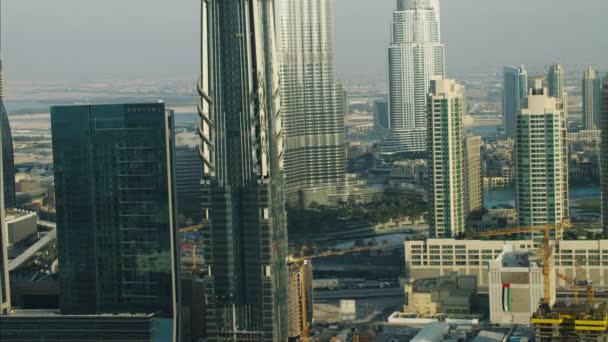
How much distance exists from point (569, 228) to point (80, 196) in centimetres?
949

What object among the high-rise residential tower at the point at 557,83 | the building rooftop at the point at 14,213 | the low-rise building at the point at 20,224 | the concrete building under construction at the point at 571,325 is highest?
the high-rise residential tower at the point at 557,83

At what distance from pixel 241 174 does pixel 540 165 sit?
25.7 feet

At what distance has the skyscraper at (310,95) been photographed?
29.5 metres

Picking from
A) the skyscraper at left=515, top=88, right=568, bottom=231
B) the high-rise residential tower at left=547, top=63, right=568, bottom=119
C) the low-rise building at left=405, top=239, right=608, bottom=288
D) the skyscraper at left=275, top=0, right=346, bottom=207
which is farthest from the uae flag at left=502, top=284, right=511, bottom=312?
the high-rise residential tower at left=547, top=63, right=568, bottom=119

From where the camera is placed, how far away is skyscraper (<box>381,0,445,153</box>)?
39500 millimetres

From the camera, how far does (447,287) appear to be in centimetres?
2002

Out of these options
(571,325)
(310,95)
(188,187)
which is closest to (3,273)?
(188,187)

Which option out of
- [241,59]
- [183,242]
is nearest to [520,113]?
[183,242]

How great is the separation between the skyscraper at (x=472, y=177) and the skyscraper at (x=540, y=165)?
6.08 feet

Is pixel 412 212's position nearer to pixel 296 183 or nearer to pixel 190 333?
pixel 296 183

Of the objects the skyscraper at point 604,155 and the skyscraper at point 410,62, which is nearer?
the skyscraper at point 604,155

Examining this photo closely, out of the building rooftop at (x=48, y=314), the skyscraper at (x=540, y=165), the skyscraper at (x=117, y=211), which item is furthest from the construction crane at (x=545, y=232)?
the building rooftop at (x=48, y=314)

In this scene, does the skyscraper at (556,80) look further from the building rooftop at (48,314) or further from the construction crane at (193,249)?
the building rooftop at (48,314)

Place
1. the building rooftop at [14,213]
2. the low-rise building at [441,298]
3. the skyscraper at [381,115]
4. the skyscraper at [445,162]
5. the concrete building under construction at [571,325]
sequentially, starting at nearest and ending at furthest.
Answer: the concrete building under construction at [571,325]
the low-rise building at [441,298]
the building rooftop at [14,213]
the skyscraper at [445,162]
the skyscraper at [381,115]
